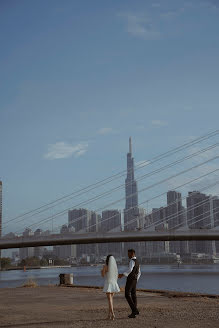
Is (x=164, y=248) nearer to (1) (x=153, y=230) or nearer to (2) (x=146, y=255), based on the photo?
(2) (x=146, y=255)

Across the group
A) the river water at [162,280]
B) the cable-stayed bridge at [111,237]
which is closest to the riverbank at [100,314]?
the river water at [162,280]

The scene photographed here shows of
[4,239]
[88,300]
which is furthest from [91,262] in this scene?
[88,300]

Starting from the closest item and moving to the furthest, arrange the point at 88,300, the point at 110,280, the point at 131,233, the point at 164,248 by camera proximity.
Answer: the point at 110,280 < the point at 88,300 < the point at 131,233 < the point at 164,248

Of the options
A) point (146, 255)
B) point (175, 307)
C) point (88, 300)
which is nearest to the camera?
point (175, 307)

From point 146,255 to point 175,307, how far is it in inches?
6647

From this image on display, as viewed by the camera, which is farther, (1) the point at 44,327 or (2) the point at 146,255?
(2) the point at 146,255

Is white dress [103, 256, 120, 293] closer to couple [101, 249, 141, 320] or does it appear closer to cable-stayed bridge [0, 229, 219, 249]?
couple [101, 249, 141, 320]

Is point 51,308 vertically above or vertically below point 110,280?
below

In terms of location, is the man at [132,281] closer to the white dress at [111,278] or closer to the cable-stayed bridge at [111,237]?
the white dress at [111,278]

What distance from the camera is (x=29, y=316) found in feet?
33.4

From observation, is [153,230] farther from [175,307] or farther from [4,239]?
[175,307]

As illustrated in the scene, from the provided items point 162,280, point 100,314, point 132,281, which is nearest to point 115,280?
point 132,281

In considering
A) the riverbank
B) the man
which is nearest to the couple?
the man

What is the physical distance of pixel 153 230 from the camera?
190 feet
